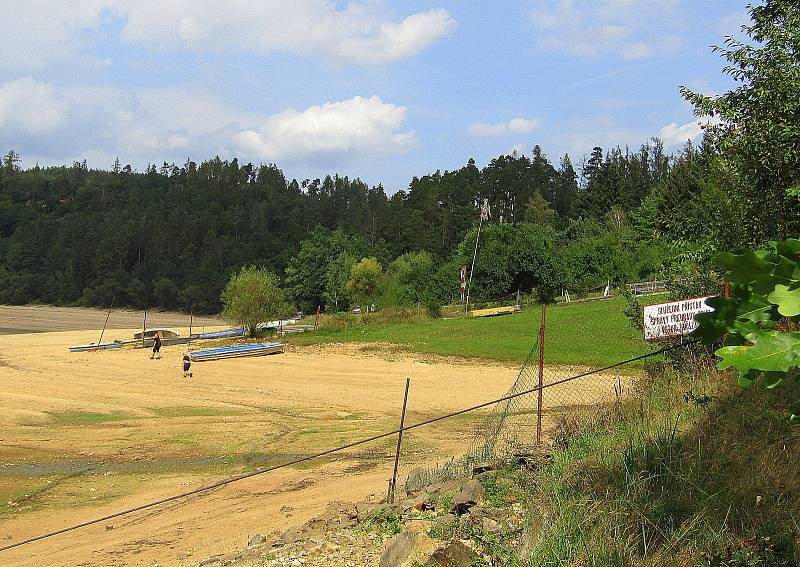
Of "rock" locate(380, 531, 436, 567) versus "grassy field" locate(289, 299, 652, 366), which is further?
"grassy field" locate(289, 299, 652, 366)

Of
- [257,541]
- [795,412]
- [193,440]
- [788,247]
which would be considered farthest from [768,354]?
[193,440]

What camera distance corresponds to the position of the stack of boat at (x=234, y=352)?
123ft

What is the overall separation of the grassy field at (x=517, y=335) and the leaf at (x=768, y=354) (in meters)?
24.5

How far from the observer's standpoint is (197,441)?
18312 mm

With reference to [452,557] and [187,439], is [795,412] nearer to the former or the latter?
[452,557]

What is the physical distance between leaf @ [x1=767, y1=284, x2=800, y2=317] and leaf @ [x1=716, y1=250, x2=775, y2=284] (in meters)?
0.09

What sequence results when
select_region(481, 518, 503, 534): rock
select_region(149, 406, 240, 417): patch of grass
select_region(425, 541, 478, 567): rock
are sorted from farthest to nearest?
1. select_region(149, 406, 240, 417): patch of grass
2. select_region(481, 518, 503, 534): rock
3. select_region(425, 541, 478, 567): rock

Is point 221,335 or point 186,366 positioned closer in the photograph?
point 186,366

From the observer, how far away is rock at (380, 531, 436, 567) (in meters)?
6.22

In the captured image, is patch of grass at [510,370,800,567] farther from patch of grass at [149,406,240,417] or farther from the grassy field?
the grassy field

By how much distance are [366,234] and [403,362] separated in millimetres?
118672

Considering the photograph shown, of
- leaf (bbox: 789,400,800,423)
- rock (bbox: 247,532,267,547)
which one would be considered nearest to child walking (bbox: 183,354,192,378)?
rock (bbox: 247,532,267,547)

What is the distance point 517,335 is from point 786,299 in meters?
37.3

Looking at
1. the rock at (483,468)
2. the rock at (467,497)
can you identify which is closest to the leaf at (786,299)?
the rock at (467,497)
